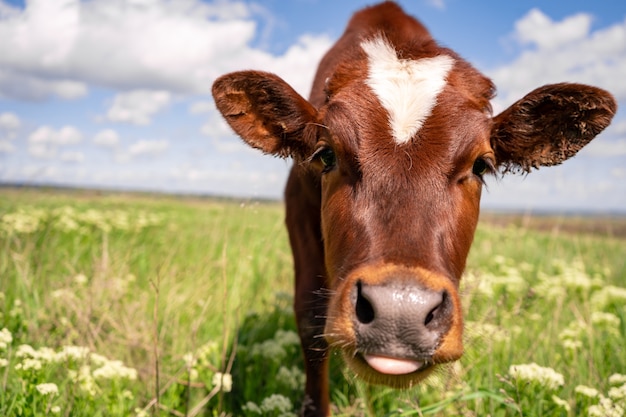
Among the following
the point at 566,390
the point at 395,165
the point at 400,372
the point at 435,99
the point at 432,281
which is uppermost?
the point at 435,99

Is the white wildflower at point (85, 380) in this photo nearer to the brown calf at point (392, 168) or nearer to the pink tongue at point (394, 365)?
the brown calf at point (392, 168)

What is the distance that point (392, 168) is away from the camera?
104 inches

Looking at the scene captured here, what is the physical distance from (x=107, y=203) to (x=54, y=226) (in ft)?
13.4

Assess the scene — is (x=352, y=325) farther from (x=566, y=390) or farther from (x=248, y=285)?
(x=248, y=285)

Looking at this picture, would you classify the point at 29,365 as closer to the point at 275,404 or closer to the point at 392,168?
the point at 275,404

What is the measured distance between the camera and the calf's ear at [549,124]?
3107 millimetres

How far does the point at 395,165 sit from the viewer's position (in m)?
2.65

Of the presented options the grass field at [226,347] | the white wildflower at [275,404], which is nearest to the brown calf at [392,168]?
the white wildflower at [275,404]

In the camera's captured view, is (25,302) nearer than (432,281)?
No

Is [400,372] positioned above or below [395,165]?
below

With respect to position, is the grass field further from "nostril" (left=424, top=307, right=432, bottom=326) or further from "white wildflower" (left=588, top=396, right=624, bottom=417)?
"nostril" (left=424, top=307, right=432, bottom=326)

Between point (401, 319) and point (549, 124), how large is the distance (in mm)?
1913

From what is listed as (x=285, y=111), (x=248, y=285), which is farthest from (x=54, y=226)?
(x=285, y=111)

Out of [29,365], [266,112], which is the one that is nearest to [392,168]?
[266,112]
